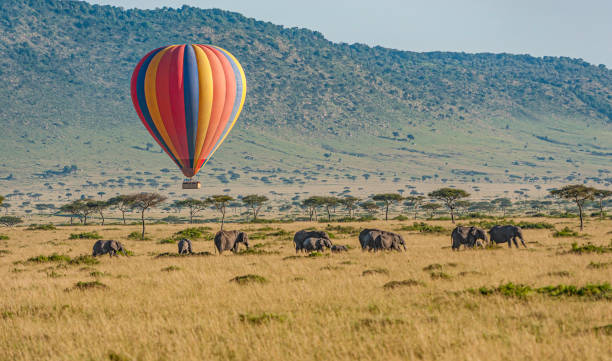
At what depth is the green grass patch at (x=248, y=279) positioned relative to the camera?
1885 cm

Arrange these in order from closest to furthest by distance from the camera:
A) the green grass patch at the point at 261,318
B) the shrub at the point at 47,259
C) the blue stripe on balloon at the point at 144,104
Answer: the green grass patch at the point at 261,318, the shrub at the point at 47,259, the blue stripe on balloon at the point at 144,104

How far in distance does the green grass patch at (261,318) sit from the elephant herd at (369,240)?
1604 cm

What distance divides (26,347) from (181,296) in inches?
232

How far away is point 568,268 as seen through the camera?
782 inches

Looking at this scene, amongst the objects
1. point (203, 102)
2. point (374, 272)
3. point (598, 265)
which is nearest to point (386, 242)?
point (374, 272)

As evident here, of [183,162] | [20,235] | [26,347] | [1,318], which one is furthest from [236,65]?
[26,347]

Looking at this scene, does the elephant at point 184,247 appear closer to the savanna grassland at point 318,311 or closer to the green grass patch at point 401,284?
the savanna grassland at point 318,311

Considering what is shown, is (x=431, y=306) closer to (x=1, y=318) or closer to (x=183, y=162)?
(x=1, y=318)

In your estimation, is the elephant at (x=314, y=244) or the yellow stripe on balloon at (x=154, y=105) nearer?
the elephant at (x=314, y=244)

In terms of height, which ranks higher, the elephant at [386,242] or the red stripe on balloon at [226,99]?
the red stripe on balloon at [226,99]

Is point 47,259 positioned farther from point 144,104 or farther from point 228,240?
point 144,104

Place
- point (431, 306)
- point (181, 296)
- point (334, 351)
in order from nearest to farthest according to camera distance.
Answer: point (334, 351)
point (431, 306)
point (181, 296)

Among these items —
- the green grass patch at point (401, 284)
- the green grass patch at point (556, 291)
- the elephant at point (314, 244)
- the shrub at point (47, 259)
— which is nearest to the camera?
the green grass patch at point (556, 291)

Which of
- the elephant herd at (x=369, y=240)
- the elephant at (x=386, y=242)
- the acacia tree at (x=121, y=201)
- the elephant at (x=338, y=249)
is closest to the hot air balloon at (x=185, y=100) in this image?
the elephant herd at (x=369, y=240)
